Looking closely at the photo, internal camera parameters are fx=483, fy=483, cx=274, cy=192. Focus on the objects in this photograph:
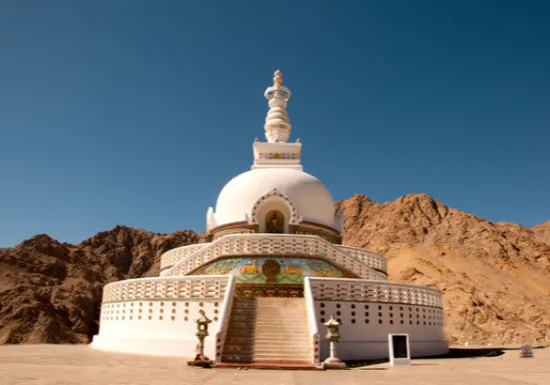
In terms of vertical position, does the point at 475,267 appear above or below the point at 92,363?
above

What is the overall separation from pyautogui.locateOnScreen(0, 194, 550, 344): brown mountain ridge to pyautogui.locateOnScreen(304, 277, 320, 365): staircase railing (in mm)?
22886

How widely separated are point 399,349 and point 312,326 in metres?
2.56

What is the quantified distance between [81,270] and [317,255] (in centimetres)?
3769

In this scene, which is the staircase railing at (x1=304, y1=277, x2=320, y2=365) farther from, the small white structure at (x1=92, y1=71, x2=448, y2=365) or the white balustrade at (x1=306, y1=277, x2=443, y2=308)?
the white balustrade at (x1=306, y1=277, x2=443, y2=308)

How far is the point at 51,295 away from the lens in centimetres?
3744

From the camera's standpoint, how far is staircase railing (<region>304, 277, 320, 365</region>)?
12.9 meters

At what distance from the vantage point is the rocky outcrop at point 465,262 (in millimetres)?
37469

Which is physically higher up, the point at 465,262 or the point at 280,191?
the point at 280,191

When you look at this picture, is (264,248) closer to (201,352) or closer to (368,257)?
(201,352)

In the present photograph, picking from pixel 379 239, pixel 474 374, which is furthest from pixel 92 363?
pixel 379 239

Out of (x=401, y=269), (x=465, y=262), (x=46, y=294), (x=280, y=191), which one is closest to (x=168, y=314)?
(x=280, y=191)

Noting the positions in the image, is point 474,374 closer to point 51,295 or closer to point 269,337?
point 269,337

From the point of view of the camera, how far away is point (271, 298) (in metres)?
16.3

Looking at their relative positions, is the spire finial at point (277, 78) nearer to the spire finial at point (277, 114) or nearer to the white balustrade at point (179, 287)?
the spire finial at point (277, 114)
